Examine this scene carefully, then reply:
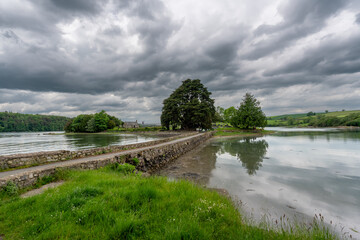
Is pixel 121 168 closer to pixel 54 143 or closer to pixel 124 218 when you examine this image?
pixel 124 218

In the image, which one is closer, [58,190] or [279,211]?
[58,190]

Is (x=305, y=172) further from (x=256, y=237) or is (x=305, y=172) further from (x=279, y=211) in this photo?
(x=256, y=237)

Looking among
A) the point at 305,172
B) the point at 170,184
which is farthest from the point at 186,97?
the point at 170,184

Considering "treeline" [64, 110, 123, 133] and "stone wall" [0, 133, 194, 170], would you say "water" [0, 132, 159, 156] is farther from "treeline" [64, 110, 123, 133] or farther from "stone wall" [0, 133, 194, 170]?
"treeline" [64, 110, 123, 133]

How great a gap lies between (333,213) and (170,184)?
221 inches

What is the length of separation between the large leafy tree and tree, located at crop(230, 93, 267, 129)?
971 centimetres

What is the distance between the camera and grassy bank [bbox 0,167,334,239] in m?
2.78

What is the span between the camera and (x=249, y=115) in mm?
51000

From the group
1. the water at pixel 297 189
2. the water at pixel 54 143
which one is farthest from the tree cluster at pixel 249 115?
the water at pixel 297 189

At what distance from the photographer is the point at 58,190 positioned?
471cm

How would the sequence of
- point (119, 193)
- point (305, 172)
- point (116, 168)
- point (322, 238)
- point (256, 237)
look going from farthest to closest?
point (305, 172) → point (116, 168) → point (119, 193) → point (322, 238) → point (256, 237)

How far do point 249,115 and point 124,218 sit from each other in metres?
53.6

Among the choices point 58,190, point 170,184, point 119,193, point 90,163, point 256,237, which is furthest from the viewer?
point 90,163

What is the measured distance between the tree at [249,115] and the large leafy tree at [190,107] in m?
9.71
